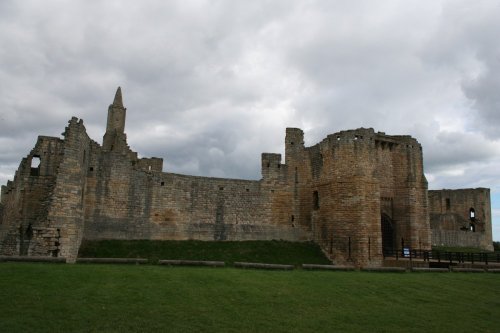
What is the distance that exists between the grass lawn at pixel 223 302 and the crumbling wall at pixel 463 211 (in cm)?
3623

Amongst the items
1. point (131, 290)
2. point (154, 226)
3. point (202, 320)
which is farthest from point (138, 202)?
point (202, 320)

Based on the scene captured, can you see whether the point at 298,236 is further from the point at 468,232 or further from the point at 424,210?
→ the point at 468,232

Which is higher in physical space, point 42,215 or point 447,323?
point 42,215

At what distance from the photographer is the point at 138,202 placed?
25516mm

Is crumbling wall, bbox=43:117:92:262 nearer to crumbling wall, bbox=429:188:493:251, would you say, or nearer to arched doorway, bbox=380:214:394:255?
arched doorway, bbox=380:214:394:255

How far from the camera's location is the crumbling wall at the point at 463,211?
48562mm

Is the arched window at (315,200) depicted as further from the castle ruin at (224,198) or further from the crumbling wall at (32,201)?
the crumbling wall at (32,201)

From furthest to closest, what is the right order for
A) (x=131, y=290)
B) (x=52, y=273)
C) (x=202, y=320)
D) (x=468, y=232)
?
1. (x=468, y=232)
2. (x=52, y=273)
3. (x=131, y=290)
4. (x=202, y=320)

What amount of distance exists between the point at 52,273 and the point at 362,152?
63.4 ft

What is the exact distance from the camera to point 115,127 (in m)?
32.8

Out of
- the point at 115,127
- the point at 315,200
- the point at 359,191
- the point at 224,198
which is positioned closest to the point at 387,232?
the point at 315,200

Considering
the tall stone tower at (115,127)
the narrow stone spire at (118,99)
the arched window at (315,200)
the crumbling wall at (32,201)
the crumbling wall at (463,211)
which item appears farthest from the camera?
the crumbling wall at (463,211)

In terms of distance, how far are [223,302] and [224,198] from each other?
1754cm

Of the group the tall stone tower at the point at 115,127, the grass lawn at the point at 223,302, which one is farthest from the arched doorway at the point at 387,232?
the tall stone tower at the point at 115,127
